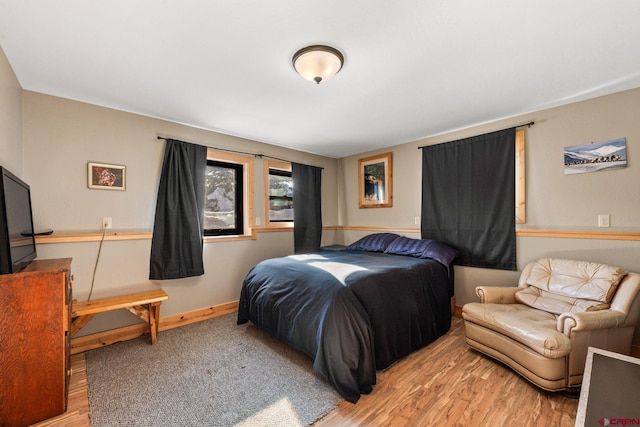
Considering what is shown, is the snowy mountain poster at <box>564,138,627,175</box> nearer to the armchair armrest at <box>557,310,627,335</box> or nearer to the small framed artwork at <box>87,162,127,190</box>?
the armchair armrest at <box>557,310,627,335</box>

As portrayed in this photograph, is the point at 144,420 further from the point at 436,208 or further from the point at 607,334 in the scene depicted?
the point at 436,208

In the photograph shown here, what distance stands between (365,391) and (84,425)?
1.76 meters

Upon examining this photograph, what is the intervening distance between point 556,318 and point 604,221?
1.08m

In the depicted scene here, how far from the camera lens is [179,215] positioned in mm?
3037

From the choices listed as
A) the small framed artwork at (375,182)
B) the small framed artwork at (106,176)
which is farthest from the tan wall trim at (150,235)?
the small framed artwork at (375,182)

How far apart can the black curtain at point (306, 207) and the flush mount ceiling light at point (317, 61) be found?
2.38m

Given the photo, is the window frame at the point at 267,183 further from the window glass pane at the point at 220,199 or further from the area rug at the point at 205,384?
the area rug at the point at 205,384

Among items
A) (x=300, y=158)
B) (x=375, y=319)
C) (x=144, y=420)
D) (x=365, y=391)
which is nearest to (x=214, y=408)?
(x=144, y=420)

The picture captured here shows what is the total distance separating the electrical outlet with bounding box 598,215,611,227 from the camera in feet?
7.97

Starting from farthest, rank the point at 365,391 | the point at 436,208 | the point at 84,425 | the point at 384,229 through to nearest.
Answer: the point at 384,229
the point at 436,208
the point at 365,391
the point at 84,425

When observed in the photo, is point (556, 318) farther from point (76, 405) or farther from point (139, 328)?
point (139, 328)

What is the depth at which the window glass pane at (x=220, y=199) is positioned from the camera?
11.5ft

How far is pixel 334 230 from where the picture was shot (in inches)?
194

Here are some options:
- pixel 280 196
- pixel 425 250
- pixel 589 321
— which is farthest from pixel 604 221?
pixel 280 196
